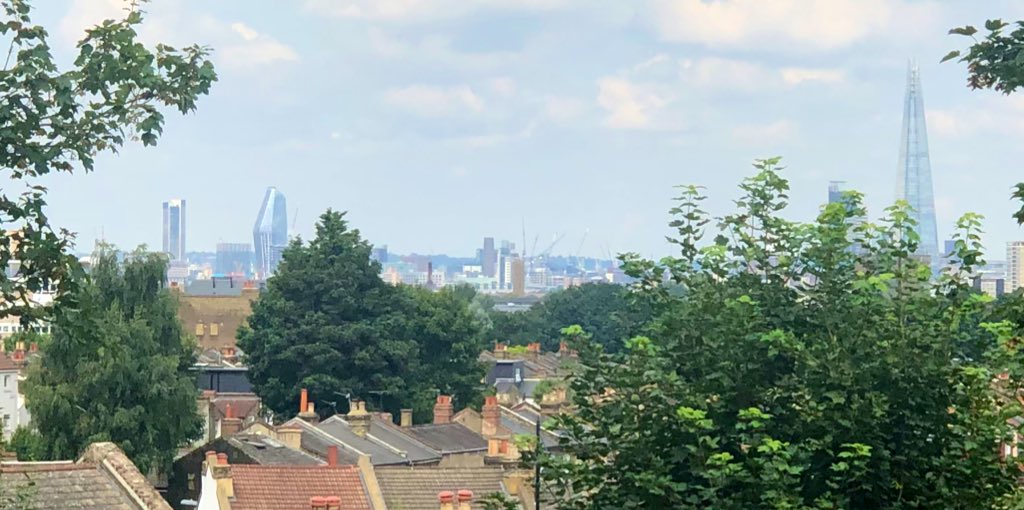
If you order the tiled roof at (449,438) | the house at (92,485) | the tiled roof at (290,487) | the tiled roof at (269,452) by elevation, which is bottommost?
the tiled roof at (449,438)

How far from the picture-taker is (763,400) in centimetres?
1720

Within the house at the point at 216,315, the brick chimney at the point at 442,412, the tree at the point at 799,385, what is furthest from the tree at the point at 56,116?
the house at the point at 216,315

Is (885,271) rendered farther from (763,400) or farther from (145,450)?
(145,450)

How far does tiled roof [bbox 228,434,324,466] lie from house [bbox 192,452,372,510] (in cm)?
986

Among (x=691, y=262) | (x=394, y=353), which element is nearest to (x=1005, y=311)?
(x=691, y=262)

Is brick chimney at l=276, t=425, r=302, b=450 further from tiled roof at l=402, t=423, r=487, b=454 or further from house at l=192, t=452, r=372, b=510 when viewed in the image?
house at l=192, t=452, r=372, b=510

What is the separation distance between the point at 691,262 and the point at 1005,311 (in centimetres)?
430

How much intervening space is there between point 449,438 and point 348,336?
16.4 meters

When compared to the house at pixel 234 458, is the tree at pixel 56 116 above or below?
above

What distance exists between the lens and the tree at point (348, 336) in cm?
7481

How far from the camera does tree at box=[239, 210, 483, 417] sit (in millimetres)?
74812

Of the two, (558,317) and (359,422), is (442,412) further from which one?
(558,317)

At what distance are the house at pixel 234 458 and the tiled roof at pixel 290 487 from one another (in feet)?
26.4

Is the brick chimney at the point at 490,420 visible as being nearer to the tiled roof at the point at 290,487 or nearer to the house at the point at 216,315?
the tiled roof at the point at 290,487
